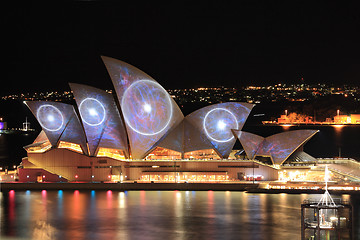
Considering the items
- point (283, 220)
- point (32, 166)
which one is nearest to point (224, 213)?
point (283, 220)

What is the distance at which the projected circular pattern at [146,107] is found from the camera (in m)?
50.8

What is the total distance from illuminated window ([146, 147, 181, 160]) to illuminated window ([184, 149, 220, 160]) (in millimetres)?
895

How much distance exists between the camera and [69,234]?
112 ft

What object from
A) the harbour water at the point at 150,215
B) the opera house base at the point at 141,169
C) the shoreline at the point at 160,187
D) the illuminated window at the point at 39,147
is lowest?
the harbour water at the point at 150,215

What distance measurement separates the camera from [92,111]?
51.3 m

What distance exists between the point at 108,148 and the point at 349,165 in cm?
2302

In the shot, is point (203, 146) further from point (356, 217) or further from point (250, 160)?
point (356, 217)

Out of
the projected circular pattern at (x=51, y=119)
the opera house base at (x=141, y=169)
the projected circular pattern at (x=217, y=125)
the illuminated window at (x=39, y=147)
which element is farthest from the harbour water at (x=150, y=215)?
the projected circular pattern at (x=217, y=125)

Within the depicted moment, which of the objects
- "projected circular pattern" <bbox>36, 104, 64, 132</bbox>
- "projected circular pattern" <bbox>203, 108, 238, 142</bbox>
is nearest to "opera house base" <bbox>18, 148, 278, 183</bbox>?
"projected circular pattern" <bbox>36, 104, 64, 132</bbox>

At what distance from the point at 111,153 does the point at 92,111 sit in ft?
13.5

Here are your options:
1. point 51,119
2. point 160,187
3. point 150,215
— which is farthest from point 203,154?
point 150,215

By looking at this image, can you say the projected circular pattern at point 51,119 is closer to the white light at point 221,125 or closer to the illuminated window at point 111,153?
the illuminated window at point 111,153

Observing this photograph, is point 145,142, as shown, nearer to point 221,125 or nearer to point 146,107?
point 146,107

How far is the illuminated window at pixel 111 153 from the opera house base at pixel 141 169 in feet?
2.33
